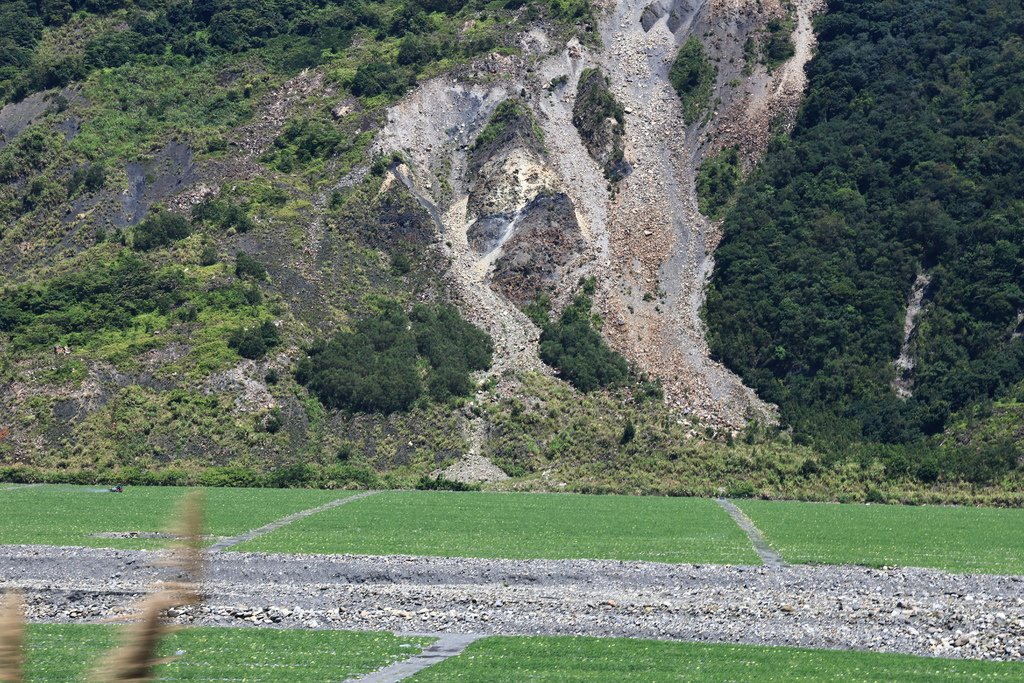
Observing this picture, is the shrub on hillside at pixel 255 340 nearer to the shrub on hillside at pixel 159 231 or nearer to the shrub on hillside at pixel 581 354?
the shrub on hillside at pixel 159 231

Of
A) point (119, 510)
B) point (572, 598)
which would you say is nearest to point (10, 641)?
point (572, 598)

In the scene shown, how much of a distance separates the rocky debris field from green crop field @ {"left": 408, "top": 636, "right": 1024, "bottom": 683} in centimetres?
124

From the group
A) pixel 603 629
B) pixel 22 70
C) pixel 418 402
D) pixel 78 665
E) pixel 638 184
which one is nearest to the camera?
pixel 78 665

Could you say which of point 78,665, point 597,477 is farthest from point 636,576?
point 597,477

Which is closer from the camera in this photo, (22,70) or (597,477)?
(597,477)

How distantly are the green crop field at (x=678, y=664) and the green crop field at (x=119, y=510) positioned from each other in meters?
14.4

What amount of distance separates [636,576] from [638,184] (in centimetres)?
5555

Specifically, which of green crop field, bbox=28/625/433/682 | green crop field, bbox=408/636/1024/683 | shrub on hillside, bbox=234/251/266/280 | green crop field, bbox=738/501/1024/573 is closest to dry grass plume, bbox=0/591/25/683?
green crop field, bbox=28/625/433/682

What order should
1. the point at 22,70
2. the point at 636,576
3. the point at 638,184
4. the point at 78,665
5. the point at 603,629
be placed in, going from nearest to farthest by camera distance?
the point at 78,665 < the point at 603,629 < the point at 636,576 < the point at 638,184 < the point at 22,70

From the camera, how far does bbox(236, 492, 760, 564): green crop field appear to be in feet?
124

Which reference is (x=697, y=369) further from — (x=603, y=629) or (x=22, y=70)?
(x=22, y=70)

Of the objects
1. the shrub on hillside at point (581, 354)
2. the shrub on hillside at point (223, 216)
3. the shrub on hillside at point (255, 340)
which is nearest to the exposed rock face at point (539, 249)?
the shrub on hillside at point (581, 354)

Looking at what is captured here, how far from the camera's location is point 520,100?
90.1 meters

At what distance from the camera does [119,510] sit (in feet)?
151
